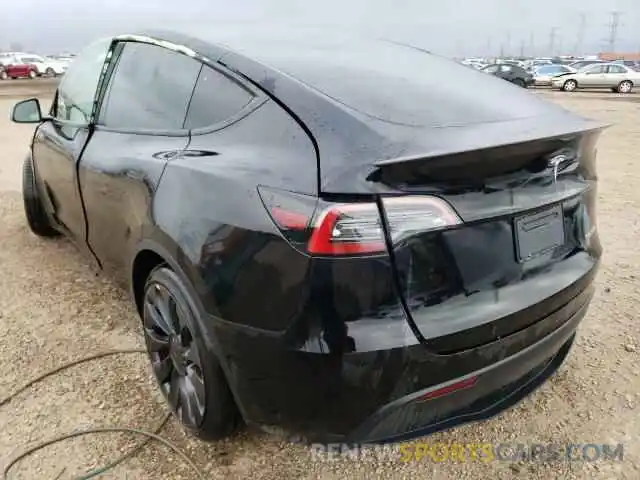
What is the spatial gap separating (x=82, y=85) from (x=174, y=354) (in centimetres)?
187

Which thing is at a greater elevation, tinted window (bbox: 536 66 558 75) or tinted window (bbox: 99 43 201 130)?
tinted window (bbox: 99 43 201 130)

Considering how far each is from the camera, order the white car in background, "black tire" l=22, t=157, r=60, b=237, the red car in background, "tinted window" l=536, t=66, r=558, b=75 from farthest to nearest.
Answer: the white car in background
the red car in background
"tinted window" l=536, t=66, r=558, b=75
"black tire" l=22, t=157, r=60, b=237

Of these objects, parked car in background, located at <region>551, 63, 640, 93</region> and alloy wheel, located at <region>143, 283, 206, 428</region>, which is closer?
alloy wheel, located at <region>143, 283, 206, 428</region>

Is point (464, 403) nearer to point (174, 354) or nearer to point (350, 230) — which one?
point (350, 230)

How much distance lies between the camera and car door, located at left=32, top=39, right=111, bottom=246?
119 inches

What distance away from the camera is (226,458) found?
2.19 meters

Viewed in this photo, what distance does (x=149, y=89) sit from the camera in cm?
254

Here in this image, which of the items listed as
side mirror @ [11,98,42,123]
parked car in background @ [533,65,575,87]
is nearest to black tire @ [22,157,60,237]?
side mirror @ [11,98,42,123]

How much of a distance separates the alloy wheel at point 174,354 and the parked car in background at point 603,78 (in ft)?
99.4

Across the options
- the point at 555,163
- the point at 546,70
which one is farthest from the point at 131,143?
the point at 546,70

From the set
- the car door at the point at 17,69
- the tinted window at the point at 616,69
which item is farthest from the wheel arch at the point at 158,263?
the car door at the point at 17,69

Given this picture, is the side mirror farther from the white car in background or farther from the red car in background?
the white car in background

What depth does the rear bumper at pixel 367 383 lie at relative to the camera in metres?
1.63

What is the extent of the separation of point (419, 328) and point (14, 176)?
6674mm
